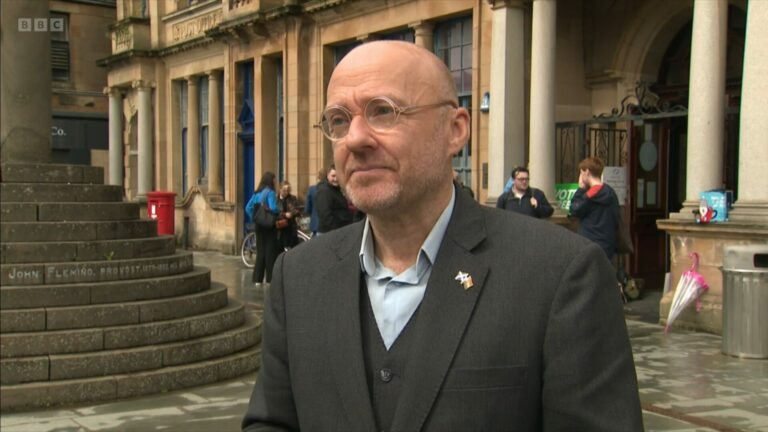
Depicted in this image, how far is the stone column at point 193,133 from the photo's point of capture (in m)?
24.1

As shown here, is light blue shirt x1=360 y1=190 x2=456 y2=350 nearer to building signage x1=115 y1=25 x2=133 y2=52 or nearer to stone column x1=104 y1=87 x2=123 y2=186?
building signage x1=115 y1=25 x2=133 y2=52

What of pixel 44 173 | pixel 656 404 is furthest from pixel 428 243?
pixel 44 173

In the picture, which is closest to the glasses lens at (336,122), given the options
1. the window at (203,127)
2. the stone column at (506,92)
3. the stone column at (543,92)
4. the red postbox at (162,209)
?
the stone column at (543,92)

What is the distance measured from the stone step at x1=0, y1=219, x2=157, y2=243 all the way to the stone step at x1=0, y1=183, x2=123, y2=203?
448mm

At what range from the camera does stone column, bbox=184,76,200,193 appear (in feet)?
79.0

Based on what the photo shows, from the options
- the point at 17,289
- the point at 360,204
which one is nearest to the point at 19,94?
the point at 17,289

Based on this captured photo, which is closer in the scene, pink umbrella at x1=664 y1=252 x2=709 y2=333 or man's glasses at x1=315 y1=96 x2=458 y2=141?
man's glasses at x1=315 y1=96 x2=458 y2=141

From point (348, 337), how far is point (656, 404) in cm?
526

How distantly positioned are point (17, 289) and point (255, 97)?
45.2 ft

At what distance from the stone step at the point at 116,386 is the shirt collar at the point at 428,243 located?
540 centimetres

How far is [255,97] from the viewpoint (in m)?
20.7

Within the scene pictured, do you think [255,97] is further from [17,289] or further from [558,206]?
[17,289]

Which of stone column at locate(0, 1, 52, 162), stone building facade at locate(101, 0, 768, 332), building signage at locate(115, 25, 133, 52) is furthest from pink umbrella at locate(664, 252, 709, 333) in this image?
building signage at locate(115, 25, 133, 52)

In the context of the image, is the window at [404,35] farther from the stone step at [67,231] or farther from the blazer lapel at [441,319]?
the blazer lapel at [441,319]
